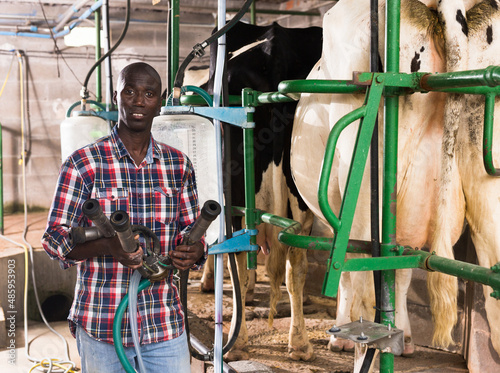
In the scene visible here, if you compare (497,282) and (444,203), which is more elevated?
(444,203)

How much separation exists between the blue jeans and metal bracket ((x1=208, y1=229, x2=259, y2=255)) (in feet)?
1.57

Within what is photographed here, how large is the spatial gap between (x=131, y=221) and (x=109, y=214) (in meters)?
0.07

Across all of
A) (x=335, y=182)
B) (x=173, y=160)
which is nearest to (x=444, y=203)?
(x=335, y=182)

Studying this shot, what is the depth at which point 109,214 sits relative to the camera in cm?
174

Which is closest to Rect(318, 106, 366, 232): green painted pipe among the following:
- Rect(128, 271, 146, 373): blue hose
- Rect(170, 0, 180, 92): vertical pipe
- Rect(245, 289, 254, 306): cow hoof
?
Rect(128, 271, 146, 373): blue hose

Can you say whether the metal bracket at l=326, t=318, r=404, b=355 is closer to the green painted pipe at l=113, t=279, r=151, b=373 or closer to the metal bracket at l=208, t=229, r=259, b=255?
the green painted pipe at l=113, t=279, r=151, b=373

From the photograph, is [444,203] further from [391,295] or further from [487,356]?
[487,356]

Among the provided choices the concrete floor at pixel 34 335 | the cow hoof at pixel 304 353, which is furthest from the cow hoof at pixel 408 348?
the cow hoof at pixel 304 353

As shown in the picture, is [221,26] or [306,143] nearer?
[221,26]

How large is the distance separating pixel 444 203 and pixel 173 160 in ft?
2.96

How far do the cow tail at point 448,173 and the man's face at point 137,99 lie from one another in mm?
955

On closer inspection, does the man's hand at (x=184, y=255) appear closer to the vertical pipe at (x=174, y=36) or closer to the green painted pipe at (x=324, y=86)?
the green painted pipe at (x=324, y=86)

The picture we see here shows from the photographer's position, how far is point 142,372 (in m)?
1.73

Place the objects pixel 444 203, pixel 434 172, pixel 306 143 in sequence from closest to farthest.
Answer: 1. pixel 444 203
2. pixel 434 172
3. pixel 306 143
